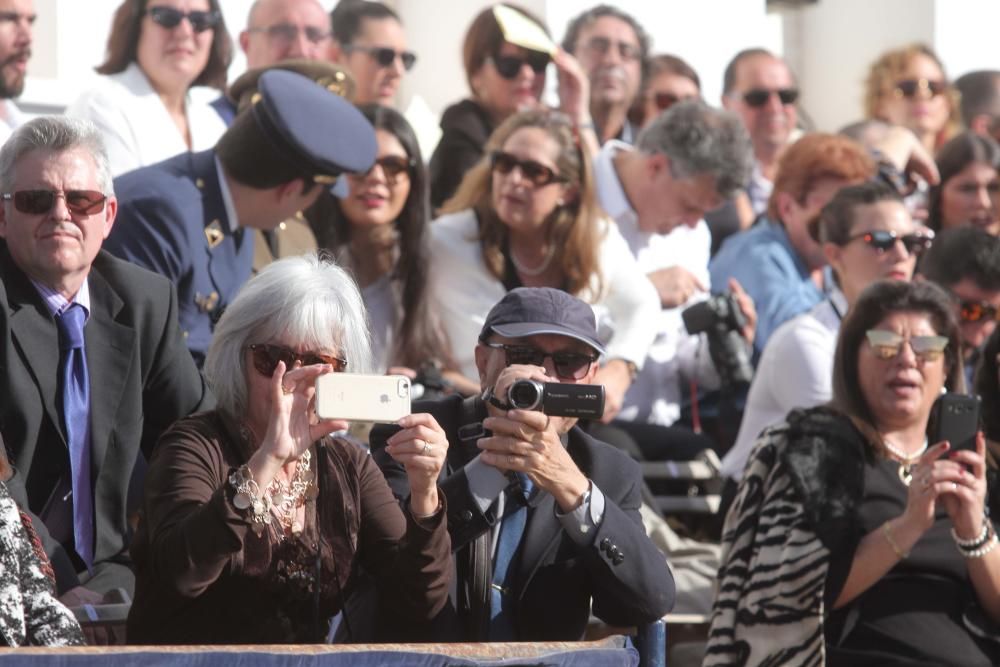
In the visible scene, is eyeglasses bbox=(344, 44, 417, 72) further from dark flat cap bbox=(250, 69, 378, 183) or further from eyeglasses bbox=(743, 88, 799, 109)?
eyeglasses bbox=(743, 88, 799, 109)

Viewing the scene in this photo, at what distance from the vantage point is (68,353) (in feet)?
13.4

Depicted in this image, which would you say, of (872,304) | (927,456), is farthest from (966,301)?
(927,456)

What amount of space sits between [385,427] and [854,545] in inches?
53.1

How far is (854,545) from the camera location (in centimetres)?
480

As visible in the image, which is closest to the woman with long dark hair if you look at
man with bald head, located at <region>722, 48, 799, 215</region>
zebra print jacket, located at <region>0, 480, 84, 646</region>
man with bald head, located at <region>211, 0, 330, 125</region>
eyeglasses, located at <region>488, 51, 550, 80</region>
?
man with bald head, located at <region>211, 0, 330, 125</region>

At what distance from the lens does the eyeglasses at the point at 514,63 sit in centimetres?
704

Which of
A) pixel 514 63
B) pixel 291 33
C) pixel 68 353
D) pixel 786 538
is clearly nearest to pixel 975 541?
pixel 786 538

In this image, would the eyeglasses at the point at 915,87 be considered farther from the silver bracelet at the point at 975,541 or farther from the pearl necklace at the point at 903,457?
the silver bracelet at the point at 975,541

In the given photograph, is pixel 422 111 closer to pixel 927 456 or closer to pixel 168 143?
pixel 168 143

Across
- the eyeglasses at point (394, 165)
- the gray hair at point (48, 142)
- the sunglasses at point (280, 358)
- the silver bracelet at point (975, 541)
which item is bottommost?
the silver bracelet at point (975, 541)

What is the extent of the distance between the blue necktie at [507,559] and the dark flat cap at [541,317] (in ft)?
1.03

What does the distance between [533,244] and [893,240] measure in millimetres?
1242

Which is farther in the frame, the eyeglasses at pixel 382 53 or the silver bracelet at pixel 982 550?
the eyeglasses at pixel 382 53

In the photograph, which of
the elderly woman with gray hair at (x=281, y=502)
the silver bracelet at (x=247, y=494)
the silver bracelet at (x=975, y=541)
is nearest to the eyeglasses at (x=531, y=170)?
the silver bracelet at (x=975, y=541)
